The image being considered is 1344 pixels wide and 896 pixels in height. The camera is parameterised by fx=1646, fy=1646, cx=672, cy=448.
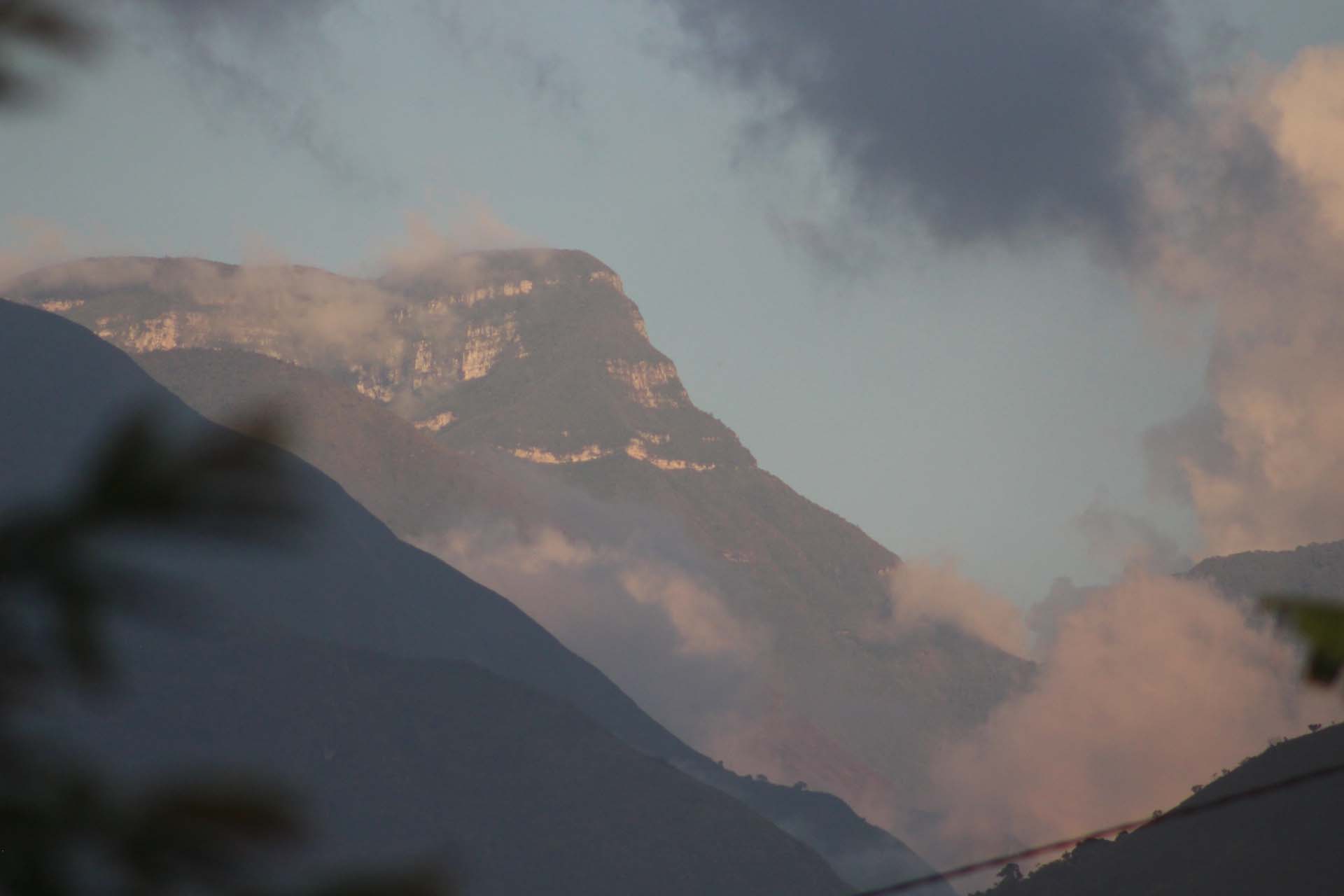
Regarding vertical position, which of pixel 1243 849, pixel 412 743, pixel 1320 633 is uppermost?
pixel 412 743

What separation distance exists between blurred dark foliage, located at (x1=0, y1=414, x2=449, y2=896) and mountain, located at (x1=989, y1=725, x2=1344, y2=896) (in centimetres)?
10655

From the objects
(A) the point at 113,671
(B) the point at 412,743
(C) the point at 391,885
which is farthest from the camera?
(B) the point at 412,743

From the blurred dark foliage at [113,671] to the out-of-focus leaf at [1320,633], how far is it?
1814 mm

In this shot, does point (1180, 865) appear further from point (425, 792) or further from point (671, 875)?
point (425, 792)

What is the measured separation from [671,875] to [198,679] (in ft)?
154

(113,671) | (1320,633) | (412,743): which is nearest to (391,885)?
(113,671)

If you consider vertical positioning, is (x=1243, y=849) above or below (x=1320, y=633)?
above

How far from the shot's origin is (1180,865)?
371 feet

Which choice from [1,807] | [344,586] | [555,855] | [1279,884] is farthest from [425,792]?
[1,807]

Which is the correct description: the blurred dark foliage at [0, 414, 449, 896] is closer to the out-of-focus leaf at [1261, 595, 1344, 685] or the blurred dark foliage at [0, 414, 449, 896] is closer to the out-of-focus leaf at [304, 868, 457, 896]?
the out-of-focus leaf at [304, 868, 457, 896]

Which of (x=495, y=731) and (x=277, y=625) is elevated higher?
(x=277, y=625)

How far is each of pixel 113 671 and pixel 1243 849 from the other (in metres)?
118

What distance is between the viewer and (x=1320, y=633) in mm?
3357

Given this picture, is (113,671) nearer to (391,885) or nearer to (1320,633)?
(391,885)
